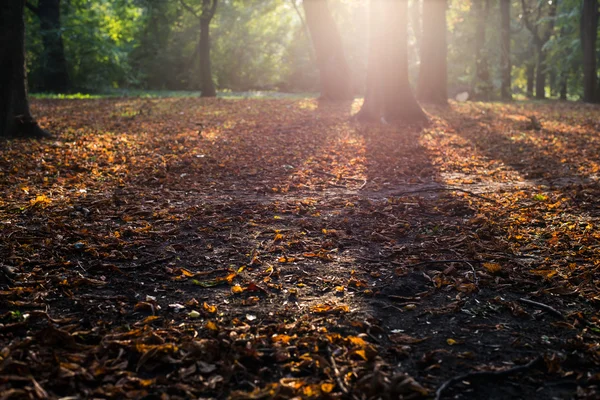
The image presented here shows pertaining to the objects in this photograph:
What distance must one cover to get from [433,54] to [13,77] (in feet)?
42.9

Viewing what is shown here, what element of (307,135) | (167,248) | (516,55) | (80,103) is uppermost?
(516,55)

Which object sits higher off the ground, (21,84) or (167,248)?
(21,84)

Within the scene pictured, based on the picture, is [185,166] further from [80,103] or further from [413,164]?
[80,103]

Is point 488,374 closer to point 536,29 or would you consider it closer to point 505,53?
point 505,53

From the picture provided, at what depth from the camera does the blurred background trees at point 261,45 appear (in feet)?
75.2

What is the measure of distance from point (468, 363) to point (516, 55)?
4044cm

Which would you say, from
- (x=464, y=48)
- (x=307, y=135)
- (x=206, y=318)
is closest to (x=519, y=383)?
(x=206, y=318)

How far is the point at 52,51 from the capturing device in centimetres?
2277

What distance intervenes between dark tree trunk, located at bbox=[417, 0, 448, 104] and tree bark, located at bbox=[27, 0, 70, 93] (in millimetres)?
14116

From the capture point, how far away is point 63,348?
2.95 m

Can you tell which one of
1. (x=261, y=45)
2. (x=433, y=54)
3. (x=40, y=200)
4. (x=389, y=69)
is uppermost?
(x=261, y=45)

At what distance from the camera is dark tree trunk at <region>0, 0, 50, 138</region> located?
960cm

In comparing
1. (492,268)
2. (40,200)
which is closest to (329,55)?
(40,200)

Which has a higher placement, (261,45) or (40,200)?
(261,45)
